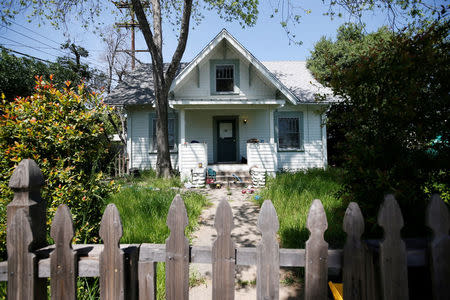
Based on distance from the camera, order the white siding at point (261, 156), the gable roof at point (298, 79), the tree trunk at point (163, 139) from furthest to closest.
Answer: the gable roof at point (298, 79) → the white siding at point (261, 156) → the tree trunk at point (163, 139)

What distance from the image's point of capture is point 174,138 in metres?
Answer: 11.8

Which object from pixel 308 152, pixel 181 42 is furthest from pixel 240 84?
pixel 308 152

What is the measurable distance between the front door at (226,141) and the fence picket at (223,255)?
10.6 meters

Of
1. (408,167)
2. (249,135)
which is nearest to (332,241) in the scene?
(408,167)

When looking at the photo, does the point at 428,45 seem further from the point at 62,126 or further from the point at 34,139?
the point at 34,139

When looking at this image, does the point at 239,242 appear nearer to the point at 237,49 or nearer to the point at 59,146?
the point at 59,146

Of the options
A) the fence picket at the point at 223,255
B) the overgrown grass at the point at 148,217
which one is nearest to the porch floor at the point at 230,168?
the overgrown grass at the point at 148,217

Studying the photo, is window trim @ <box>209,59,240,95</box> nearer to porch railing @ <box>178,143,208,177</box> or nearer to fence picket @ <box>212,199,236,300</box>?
porch railing @ <box>178,143,208,177</box>

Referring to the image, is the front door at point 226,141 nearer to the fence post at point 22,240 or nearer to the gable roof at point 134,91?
the gable roof at point 134,91

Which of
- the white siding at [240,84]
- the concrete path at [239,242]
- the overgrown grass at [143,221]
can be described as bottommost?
the concrete path at [239,242]

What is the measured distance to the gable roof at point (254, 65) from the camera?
9.79 meters

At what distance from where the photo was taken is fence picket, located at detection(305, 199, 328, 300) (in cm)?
124

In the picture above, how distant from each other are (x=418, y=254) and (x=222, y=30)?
10153 millimetres

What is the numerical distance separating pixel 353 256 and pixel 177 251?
97 cm
